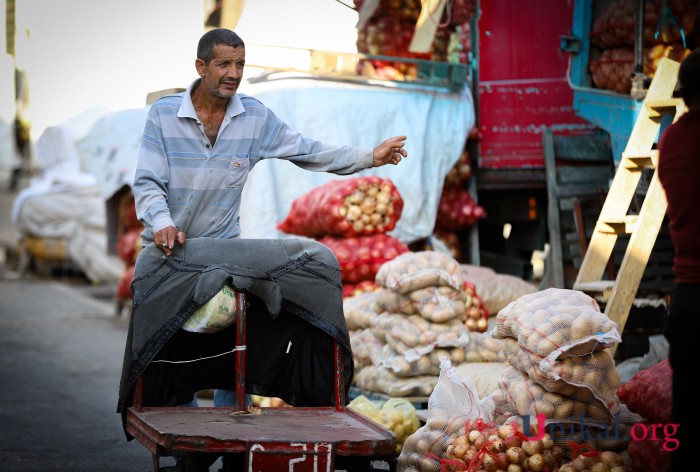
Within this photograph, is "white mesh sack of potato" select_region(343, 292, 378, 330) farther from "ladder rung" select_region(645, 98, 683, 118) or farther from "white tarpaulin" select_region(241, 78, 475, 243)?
"ladder rung" select_region(645, 98, 683, 118)

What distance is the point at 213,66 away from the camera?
15.8 ft

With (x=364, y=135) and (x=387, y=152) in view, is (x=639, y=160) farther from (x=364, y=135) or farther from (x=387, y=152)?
(x=364, y=135)

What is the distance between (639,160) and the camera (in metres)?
6.30

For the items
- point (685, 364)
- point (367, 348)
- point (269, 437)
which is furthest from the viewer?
point (367, 348)

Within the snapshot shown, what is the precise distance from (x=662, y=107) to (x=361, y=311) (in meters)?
2.41

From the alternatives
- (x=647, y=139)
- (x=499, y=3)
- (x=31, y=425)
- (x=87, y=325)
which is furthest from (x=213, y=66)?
(x=87, y=325)

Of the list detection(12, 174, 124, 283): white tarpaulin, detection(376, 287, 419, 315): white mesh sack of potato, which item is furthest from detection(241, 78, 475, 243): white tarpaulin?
detection(12, 174, 124, 283): white tarpaulin

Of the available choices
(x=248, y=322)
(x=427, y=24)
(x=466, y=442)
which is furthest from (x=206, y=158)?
(x=427, y=24)

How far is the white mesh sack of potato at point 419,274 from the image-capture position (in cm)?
660

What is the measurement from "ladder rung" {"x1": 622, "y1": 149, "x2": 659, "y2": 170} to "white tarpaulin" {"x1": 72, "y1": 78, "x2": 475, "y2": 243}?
325 centimetres

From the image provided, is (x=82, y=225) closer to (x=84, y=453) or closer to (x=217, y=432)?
(x=84, y=453)

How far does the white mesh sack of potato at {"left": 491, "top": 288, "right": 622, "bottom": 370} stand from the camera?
4727mm

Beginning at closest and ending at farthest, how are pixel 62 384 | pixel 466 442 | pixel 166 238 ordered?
pixel 166 238, pixel 466 442, pixel 62 384

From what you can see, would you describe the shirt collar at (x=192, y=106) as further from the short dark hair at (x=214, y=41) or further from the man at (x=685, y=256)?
the man at (x=685, y=256)
